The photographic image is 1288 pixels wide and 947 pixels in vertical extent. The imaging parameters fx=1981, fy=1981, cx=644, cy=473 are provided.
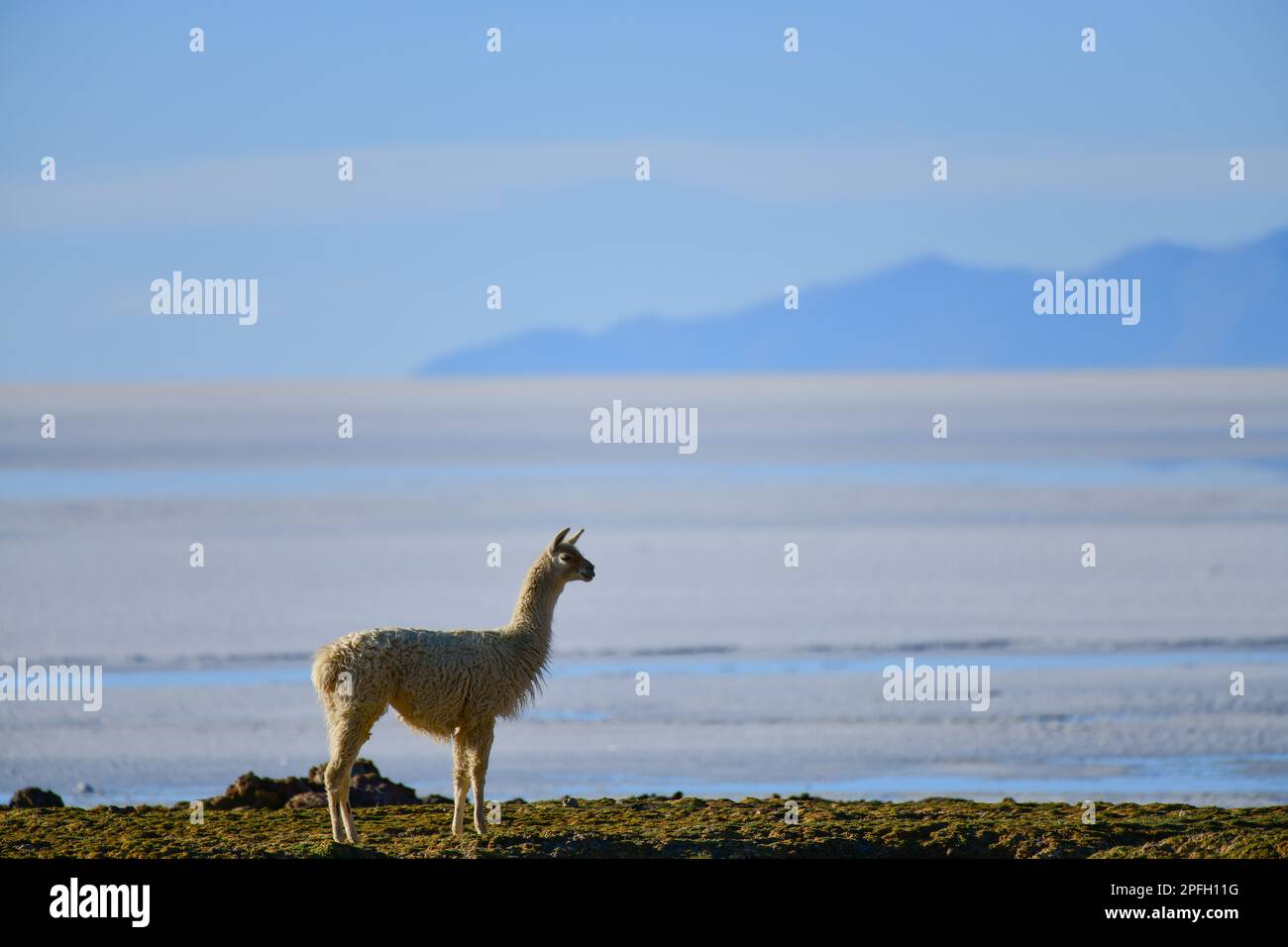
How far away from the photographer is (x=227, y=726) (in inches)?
933

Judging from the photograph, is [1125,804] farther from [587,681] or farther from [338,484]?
[338,484]

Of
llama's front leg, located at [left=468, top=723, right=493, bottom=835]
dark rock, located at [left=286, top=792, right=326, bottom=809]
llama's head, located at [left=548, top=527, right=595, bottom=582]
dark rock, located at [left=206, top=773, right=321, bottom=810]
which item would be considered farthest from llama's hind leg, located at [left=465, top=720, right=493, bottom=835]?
dark rock, located at [left=206, top=773, right=321, bottom=810]

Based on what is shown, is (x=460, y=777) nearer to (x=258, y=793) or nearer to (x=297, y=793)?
(x=297, y=793)

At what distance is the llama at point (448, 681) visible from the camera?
14102mm

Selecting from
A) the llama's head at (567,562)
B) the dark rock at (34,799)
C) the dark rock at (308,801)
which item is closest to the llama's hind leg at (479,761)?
the llama's head at (567,562)

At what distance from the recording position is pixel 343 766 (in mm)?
14062

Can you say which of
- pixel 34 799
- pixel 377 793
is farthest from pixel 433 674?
pixel 34 799

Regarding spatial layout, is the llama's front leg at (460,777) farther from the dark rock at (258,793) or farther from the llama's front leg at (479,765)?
the dark rock at (258,793)

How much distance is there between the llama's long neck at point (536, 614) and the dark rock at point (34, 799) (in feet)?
16.6

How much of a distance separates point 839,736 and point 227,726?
7285 millimetres

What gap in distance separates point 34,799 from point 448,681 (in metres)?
5.26

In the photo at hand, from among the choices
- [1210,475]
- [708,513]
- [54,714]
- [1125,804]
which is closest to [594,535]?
[708,513]

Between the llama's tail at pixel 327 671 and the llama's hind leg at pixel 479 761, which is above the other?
the llama's tail at pixel 327 671
